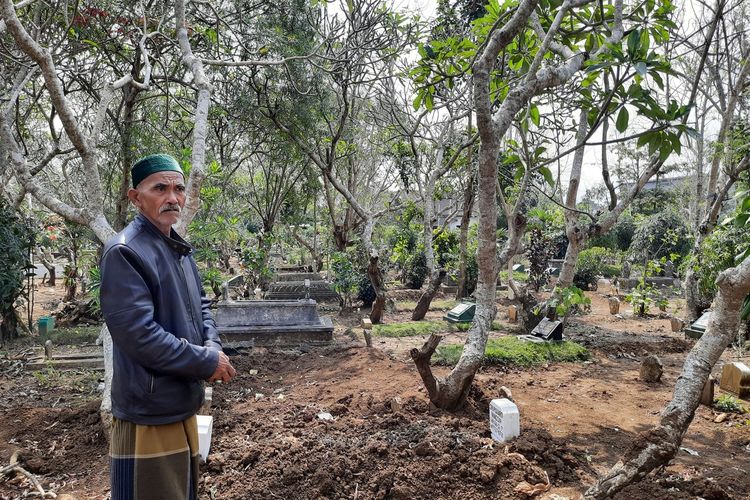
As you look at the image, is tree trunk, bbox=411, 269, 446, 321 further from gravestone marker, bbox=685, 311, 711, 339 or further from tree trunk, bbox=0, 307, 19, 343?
tree trunk, bbox=0, 307, 19, 343

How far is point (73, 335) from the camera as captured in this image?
8398 millimetres

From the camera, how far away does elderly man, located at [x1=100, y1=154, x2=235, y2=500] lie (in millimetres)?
1818

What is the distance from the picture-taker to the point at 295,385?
5555 mm

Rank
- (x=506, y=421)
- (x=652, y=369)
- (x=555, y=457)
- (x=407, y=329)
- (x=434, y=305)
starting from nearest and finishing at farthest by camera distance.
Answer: (x=555, y=457) → (x=506, y=421) → (x=652, y=369) → (x=407, y=329) → (x=434, y=305)

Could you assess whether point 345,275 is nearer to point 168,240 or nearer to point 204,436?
point 204,436

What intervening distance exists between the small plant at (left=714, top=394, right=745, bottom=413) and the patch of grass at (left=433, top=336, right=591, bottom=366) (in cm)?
197

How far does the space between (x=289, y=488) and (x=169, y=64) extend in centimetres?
929

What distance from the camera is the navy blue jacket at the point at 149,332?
1807 millimetres

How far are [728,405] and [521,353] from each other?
2.31m

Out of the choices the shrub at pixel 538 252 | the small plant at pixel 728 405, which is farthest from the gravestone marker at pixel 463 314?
the small plant at pixel 728 405

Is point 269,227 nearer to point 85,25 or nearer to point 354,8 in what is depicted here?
point 354,8

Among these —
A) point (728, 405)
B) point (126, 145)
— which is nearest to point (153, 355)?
point (728, 405)

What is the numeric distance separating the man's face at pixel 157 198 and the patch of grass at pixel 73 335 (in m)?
7.26

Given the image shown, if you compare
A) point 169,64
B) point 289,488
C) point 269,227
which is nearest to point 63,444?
point 289,488
